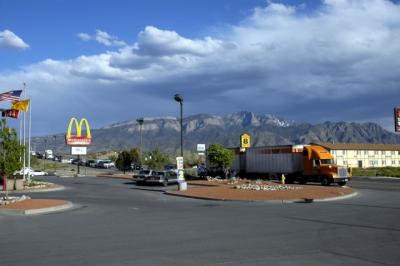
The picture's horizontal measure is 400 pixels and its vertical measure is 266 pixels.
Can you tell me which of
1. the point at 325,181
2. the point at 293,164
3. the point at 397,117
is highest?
the point at 397,117

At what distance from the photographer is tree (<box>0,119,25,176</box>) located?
27922mm

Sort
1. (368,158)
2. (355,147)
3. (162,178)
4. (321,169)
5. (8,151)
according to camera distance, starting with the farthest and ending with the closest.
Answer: (368,158) < (355,147) < (321,169) < (162,178) < (8,151)

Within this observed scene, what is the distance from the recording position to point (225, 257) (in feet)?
35.6

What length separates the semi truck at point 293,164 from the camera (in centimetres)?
4356

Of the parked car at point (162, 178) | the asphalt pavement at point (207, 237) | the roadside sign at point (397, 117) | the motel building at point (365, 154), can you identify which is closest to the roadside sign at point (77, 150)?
the parked car at point (162, 178)

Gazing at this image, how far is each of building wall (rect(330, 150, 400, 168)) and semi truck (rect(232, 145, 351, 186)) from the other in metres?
65.5

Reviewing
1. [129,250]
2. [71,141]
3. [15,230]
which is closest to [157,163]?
[71,141]

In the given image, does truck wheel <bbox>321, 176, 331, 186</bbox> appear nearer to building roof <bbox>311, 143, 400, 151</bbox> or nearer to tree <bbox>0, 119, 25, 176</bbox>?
tree <bbox>0, 119, 25, 176</bbox>

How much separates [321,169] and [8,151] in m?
26.6

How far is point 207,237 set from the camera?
13.9 meters

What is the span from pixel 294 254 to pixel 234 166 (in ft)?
146

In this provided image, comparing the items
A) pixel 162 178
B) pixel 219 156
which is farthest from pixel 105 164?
pixel 162 178

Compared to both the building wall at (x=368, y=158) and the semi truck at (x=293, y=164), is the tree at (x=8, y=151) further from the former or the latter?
the building wall at (x=368, y=158)

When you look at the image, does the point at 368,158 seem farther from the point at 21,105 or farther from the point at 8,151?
the point at 8,151
